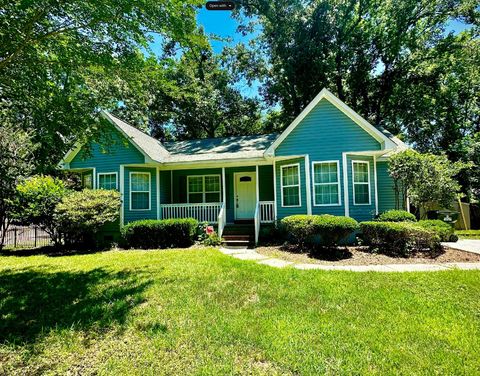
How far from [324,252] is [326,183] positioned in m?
3.37

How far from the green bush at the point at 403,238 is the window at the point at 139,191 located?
9.67 meters

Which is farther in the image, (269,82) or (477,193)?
(269,82)

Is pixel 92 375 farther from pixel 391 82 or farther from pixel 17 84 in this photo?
pixel 391 82

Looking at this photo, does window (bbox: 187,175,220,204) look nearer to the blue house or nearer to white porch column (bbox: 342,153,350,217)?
the blue house

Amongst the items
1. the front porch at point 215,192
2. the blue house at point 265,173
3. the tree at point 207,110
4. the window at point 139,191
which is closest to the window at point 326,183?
the blue house at point 265,173

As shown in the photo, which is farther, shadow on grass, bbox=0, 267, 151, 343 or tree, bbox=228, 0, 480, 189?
tree, bbox=228, 0, 480, 189

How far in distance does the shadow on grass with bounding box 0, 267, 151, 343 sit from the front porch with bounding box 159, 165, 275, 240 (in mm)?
6270

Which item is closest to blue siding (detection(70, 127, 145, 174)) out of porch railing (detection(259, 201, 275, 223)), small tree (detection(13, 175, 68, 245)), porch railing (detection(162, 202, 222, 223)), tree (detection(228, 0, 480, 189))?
small tree (detection(13, 175, 68, 245))

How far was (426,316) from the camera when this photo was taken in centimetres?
400

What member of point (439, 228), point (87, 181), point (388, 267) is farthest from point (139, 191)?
point (439, 228)

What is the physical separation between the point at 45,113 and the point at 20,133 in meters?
6.21

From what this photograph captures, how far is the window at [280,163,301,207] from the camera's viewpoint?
1154 centimetres

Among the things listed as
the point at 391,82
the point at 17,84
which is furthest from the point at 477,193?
the point at 17,84

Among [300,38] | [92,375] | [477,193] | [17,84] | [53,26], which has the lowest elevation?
[92,375]
